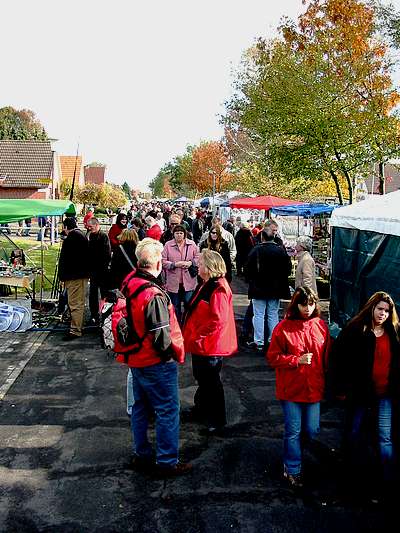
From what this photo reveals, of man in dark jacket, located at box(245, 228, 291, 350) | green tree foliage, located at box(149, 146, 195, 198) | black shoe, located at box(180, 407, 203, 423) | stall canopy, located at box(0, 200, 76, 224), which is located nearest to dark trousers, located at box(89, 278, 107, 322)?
stall canopy, located at box(0, 200, 76, 224)

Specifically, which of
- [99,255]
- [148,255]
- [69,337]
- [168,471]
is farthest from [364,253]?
[69,337]

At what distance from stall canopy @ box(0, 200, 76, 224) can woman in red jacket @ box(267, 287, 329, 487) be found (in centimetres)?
675

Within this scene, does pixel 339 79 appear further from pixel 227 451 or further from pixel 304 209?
pixel 227 451

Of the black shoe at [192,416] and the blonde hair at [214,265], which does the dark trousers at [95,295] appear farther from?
the blonde hair at [214,265]

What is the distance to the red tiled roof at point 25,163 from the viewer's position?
38.4 metres

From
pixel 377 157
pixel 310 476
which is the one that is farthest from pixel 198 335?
pixel 377 157

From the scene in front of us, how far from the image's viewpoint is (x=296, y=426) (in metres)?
4.27

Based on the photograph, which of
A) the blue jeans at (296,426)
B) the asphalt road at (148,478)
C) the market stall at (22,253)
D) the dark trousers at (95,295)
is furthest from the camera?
the market stall at (22,253)

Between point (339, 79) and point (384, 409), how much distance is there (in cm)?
1453

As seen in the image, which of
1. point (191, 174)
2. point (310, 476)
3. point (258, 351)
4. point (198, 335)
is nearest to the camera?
point (310, 476)

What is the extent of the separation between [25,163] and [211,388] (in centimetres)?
3907

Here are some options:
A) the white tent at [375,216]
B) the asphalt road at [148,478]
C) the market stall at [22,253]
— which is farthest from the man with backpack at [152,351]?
the market stall at [22,253]

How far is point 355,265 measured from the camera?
7.13 m

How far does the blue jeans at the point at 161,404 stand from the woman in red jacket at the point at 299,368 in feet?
2.73
